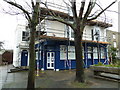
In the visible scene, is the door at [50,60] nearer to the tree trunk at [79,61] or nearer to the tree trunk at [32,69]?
the tree trunk at [79,61]

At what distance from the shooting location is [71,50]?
492 inches

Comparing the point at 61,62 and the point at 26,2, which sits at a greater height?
the point at 26,2

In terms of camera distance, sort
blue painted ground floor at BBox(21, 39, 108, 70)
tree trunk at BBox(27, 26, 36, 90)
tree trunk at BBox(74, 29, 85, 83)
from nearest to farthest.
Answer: tree trunk at BBox(27, 26, 36, 90), tree trunk at BBox(74, 29, 85, 83), blue painted ground floor at BBox(21, 39, 108, 70)

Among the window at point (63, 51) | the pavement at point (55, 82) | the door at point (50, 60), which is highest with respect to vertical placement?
the window at point (63, 51)

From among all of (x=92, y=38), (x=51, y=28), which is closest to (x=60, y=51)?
(x=51, y=28)

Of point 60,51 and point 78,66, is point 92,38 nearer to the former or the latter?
point 60,51

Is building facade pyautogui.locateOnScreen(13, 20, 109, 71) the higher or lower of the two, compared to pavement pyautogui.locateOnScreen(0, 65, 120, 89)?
higher

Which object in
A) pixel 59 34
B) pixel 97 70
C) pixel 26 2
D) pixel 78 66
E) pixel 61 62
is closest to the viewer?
pixel 78 66

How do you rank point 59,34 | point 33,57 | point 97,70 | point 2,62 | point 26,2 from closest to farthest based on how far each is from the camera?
point 33,57, point 26,2, point 97,70, point 59,34, point 2,62

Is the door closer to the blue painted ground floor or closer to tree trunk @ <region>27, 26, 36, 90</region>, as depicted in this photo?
the blue painted ground floor

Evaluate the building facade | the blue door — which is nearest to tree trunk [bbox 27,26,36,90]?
the building facade

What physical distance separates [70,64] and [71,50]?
1817mm

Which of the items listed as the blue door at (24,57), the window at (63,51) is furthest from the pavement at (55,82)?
the blue door at (24,57)

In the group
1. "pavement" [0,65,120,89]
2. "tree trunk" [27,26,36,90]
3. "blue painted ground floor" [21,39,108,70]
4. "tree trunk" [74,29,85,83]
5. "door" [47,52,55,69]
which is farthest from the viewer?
"door" [47,52,55,69]
